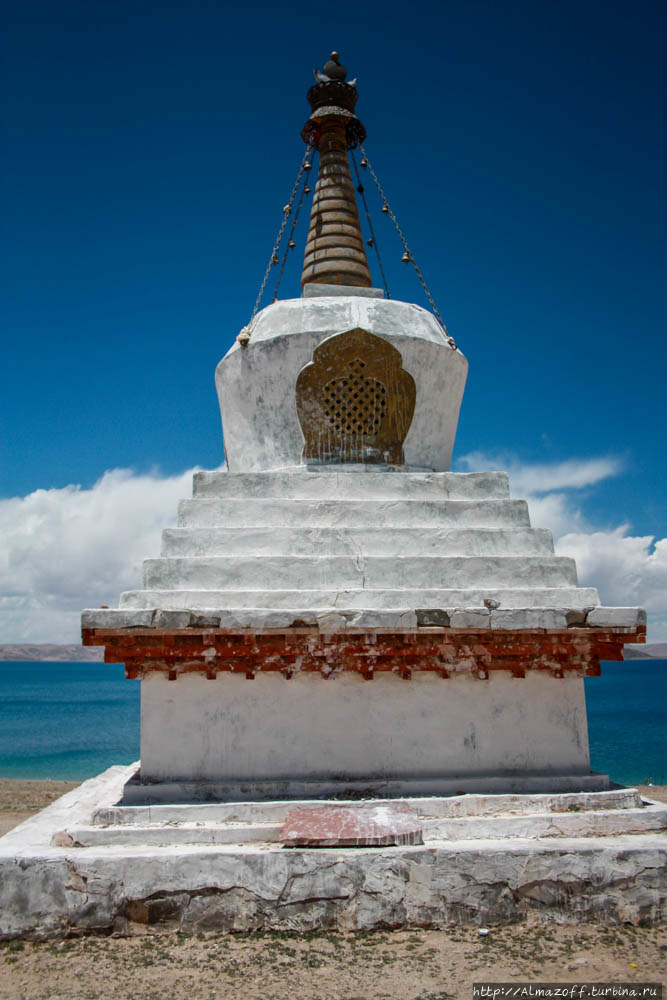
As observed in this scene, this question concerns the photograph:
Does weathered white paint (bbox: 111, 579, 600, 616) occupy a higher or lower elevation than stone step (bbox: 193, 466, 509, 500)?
lower

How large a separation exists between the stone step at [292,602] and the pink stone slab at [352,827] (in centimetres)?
142

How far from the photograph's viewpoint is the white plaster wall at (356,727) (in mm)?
6410

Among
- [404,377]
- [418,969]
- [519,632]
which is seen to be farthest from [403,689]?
[404,377]

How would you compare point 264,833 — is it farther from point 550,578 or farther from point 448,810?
point 550,578

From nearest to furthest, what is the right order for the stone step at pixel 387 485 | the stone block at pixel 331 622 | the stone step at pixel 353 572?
the stone block at pixel 331 622 → the stone step at pixel 353 572 → the stone step at pixel 387 485

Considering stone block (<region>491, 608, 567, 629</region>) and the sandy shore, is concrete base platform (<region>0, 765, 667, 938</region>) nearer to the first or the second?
the sandy shore

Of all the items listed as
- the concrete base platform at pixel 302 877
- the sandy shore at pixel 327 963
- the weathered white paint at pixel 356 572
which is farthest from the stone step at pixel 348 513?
the sandy shore at pixel 327 963

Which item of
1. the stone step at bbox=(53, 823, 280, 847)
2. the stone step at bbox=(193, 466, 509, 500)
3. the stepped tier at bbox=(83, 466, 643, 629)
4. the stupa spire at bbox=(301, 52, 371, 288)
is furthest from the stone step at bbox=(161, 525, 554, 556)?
the stupa spire at bbox=(301, 52, 371, 288)

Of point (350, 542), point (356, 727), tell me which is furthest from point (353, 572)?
point (356, 727)

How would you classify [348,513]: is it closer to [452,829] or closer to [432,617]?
[432,617]

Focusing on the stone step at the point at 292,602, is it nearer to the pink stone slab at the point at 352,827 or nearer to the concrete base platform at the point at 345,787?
the concrete base platform at the point at 345,787

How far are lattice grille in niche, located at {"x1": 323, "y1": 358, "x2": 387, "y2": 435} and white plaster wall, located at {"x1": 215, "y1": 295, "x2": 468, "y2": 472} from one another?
0.38 meters

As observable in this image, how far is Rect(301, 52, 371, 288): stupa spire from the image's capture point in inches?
404

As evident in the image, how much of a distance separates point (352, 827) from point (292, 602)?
69.1 inches
